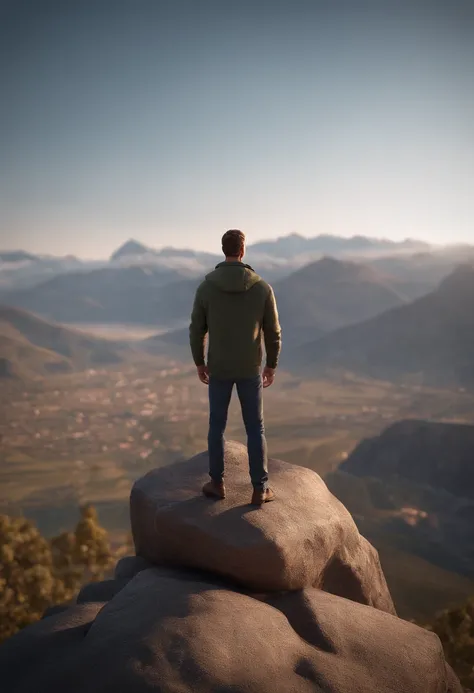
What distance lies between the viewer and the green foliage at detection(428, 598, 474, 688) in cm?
2127

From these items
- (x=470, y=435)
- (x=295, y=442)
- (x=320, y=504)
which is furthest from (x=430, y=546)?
(x=320, y=504)

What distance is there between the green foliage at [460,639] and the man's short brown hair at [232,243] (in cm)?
2146

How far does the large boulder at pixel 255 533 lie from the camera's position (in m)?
7.70

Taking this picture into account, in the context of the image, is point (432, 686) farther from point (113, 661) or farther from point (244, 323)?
point (244, 323)

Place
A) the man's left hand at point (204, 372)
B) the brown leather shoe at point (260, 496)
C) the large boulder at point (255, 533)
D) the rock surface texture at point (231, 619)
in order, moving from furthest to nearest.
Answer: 1. the brown leather shoe at point (260, 496)
2. the man's left hand at point (204, 372)
3. the large boulder at point (255, 533)
4. the rock surface texture at point (231, 619)

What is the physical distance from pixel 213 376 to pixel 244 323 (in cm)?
103

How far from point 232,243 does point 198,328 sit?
1521mm

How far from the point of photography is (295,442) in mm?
153500

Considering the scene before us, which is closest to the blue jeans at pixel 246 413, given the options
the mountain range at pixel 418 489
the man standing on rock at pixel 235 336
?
the man standing on rock at pixel 235 336

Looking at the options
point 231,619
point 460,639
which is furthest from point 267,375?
point 460,639

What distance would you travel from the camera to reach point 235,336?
7621 millimetres

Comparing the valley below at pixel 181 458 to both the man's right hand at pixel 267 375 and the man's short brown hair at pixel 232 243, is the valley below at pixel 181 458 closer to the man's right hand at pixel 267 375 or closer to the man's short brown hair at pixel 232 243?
the man's right hand at pixel 267 375

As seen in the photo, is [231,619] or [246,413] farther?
[246,413]

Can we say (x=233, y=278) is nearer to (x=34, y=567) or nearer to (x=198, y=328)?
(x=198, y=328)
